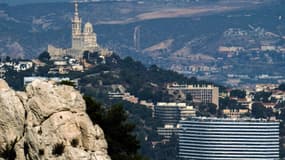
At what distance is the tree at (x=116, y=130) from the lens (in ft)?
94.7

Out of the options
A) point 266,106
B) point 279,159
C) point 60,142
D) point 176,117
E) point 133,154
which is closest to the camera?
point 60,142

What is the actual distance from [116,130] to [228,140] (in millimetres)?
79065

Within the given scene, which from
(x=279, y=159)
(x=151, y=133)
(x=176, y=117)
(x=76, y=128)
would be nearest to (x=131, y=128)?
(x=76, y=128)

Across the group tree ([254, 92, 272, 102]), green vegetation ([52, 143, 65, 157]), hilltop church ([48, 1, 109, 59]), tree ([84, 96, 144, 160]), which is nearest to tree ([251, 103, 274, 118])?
tree ([254, 92, 272, 102])

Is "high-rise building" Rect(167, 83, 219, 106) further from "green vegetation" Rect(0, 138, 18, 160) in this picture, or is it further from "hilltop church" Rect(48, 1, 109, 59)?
"green vegetation" Rect(0, 138, 18, 160)

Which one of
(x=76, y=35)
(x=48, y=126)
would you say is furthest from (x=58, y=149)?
(x=76, y=35)

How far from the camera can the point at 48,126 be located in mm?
25562

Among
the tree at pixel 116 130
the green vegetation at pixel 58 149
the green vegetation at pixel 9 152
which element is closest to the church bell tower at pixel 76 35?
the tree at pixel 116 130

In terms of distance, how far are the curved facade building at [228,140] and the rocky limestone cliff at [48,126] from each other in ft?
262

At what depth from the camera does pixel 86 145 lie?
25.7 m

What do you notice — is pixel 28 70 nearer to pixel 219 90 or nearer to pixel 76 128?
pixel 219 90

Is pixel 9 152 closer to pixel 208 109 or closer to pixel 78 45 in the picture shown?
pixel 208 109

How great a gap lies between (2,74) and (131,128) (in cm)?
10679

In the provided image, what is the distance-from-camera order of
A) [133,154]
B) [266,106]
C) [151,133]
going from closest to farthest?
[133,154] < [151,133] < [266,106]
